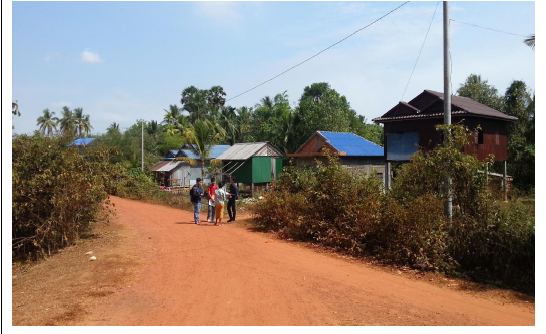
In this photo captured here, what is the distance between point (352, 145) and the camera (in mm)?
26500

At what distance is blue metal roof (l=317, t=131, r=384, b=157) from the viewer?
83.2 feet

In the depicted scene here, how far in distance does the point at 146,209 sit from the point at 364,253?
12.4m

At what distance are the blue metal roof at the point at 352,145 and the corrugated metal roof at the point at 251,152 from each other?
148 inches

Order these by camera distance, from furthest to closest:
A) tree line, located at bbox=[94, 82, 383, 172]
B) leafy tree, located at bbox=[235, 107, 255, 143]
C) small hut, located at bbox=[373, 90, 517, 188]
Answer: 1. leafy tree, located at bbox=[235, 107, 255, 143]
2. tree line, located at bbox=[94, 82, 383, 172]
3. small hut, located at bbox=[373, 90, 517, 188]

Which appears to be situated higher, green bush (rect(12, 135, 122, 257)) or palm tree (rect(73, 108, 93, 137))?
palm tree (rect(73, 108, 93, 137))

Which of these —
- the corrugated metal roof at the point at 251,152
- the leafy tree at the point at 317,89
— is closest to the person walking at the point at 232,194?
the corrugated metal roof at the point at 251,152

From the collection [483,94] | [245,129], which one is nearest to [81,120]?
[245,129]

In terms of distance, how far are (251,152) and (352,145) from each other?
6.23 m

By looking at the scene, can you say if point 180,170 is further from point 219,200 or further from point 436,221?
point 436,221

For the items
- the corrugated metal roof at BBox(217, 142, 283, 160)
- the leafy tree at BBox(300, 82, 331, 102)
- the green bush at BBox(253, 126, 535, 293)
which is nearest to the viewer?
the green bush at BBox(253, 126, 535, 293)

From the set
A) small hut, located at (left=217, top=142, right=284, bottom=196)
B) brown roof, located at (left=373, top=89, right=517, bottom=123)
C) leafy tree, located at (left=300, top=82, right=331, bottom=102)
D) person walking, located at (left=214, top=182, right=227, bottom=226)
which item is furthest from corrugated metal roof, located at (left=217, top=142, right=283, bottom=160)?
leafy tree, located at (left=300, top=82, right=331, bottom=102)

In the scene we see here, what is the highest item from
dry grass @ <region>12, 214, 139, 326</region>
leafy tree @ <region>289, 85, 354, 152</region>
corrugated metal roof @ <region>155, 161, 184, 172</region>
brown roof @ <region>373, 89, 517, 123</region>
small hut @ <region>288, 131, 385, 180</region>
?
leafy tree @ <region>289, 85, 354, 152</region>

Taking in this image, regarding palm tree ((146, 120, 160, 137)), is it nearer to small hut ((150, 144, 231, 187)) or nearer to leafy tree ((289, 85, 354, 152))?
small hut ((150, 144, 231, 187))

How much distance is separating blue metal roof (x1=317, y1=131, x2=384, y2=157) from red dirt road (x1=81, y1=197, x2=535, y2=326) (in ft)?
49.3
